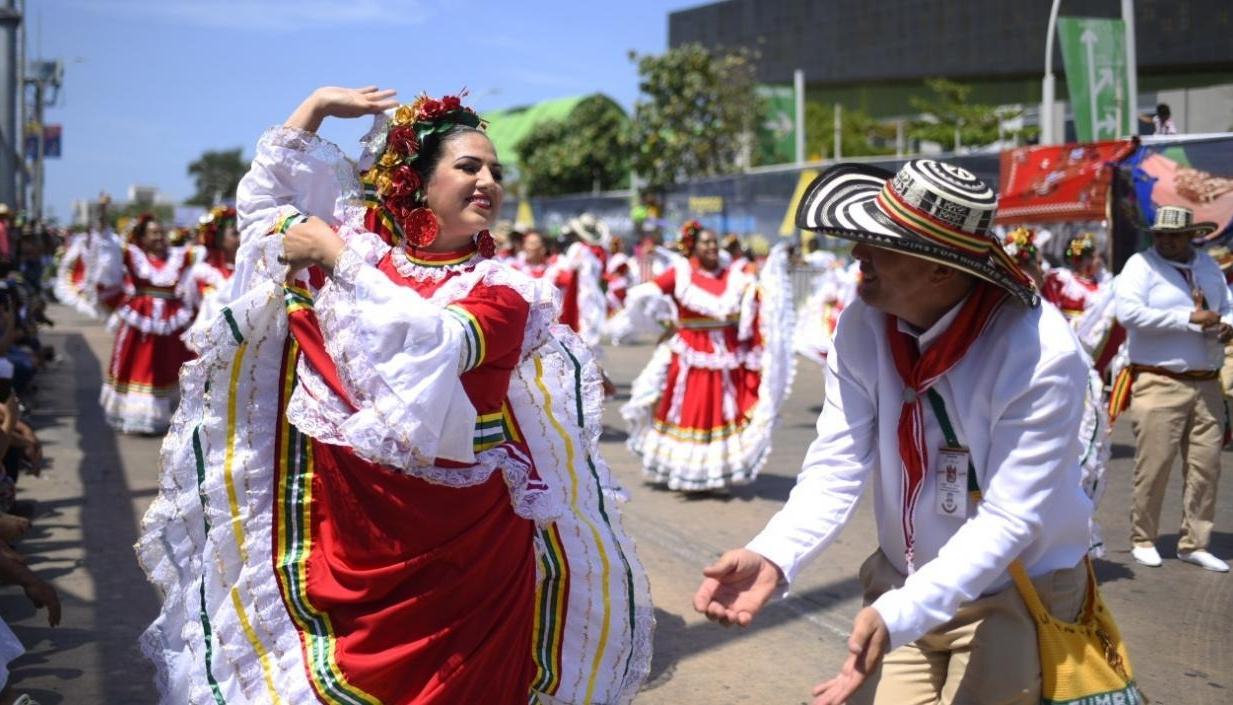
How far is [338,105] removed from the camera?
379cm

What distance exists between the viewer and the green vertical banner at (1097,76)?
13734 mm

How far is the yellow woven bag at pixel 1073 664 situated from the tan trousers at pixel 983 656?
3 cm

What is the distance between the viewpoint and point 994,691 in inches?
107

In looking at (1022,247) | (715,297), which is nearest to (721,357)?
(715,297)

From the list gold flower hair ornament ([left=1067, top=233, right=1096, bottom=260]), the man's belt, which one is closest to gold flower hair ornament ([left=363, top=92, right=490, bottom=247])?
the man's belt

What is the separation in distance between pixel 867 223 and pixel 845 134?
31348 mm

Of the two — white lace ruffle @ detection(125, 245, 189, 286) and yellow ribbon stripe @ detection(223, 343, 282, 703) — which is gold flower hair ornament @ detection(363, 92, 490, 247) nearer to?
yellow ribbon stripe @ detection(223, 343, 282, 703)

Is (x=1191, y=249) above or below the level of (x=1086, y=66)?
below

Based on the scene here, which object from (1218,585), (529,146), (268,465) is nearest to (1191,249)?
(1218,585)

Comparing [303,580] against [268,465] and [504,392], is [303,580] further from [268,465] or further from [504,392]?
[504,392]

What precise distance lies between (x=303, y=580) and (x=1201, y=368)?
18.2 feet

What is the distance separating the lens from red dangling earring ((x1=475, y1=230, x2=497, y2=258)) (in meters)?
3.75

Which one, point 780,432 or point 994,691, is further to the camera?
point 780,432

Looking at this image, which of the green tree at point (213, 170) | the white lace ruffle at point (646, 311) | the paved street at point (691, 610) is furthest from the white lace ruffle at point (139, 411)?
the green tree at point (213, 170)
